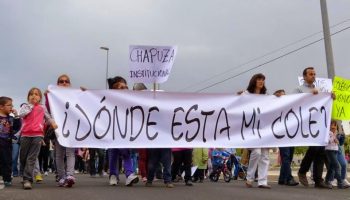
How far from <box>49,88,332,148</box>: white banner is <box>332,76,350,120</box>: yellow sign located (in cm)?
29

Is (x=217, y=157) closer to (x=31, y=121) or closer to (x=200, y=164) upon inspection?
(x=200, y=164)

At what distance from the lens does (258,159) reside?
360 inches

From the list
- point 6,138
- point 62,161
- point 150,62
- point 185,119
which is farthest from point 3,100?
point 185,119

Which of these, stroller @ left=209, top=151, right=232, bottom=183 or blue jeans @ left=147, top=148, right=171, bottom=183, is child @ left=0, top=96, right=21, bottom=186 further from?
stroller @ left=209, top=151, right=232, bottom=183

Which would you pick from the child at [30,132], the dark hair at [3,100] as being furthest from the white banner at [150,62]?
the dark hair at [3,100]

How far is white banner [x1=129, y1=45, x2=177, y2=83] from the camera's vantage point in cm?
934

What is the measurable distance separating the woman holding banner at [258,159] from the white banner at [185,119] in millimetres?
139

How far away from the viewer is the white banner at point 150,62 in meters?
9.34

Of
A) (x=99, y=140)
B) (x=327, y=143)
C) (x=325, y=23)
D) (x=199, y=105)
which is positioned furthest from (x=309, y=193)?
(x=325, y=23)

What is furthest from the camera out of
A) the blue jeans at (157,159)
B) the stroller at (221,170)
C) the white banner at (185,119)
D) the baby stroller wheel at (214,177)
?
the baby stroller wheel at (214,177)

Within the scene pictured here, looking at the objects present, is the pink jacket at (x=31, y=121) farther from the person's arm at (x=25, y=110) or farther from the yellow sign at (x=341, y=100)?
the yellow sign at (x=341, y=100)

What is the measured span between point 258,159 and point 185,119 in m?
1.41

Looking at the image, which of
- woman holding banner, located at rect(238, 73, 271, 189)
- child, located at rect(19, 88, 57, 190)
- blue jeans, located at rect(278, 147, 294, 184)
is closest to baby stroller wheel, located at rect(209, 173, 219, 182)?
blue jeans, located at rect(278, 147, 294, 184)

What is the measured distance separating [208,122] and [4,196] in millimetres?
3846
